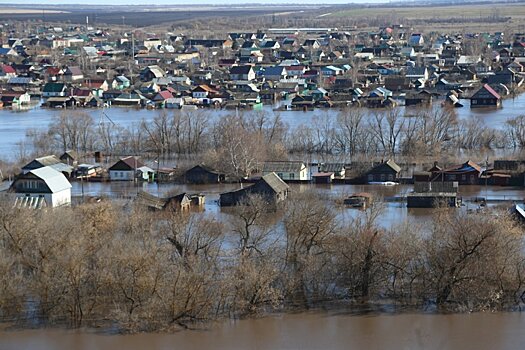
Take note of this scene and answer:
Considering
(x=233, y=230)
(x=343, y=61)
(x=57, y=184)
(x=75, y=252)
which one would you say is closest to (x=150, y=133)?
(x=57, y=184)

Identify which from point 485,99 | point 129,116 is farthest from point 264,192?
point 485,99

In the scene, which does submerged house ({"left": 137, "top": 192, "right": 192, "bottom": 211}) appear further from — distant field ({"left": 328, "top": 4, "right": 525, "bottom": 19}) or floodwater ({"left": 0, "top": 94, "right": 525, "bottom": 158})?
distant field ({"left": 328, "top": 4, "right": 525, "bottom": 19})

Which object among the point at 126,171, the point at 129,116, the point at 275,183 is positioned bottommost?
the point at 129,116

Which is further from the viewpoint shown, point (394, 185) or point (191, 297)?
point (394, 185)

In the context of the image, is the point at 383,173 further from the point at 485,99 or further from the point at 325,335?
the point at 485,99

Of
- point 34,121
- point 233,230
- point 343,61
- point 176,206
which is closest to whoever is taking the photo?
point 233,230

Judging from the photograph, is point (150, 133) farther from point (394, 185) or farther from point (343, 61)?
point (343, 61)

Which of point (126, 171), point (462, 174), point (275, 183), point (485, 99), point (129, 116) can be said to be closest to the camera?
point (275, 183)
